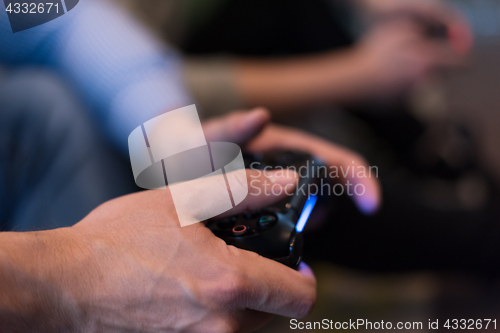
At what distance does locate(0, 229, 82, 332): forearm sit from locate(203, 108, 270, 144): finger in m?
0.26

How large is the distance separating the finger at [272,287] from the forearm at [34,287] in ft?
0.37

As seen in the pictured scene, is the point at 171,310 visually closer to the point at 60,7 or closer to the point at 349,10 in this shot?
the point at 60,7

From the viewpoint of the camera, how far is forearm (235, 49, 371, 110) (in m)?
0.68

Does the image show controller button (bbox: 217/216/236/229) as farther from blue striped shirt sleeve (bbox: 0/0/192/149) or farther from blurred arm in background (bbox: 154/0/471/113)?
blurred arm in background (bbox: 154/0/471/113)

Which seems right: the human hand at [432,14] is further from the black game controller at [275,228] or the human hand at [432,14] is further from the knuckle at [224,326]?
the knuckle at [224,326]

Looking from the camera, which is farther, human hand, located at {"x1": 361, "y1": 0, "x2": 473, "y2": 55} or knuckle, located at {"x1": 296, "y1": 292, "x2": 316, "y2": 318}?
human hand, located at {"x1": 361, "y1": 0, "x2": 473, "y2": 55}

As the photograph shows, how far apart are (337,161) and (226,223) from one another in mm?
225

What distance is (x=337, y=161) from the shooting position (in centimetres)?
46

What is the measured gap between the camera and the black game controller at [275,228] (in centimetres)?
28

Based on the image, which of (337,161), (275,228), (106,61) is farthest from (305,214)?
(106,61)

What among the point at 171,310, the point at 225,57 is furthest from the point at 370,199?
the point at 225,57

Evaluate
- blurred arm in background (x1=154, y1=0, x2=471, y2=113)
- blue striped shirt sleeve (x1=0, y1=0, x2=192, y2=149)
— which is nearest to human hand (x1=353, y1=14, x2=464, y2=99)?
blurred arm in background (x1=154, y1=0, x2=471, y2=113)

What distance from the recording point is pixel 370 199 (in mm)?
452

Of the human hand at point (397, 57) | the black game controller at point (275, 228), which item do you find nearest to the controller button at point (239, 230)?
the black game controller at point (275, 228)
